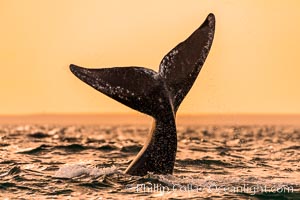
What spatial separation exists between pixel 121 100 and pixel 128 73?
467 millimetres

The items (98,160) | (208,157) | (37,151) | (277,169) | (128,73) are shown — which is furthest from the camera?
(37,151)

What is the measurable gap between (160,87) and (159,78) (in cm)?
18

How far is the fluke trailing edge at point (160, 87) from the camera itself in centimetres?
1182

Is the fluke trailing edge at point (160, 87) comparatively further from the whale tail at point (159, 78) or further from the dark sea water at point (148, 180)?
the dark sea water at point (148, 180)

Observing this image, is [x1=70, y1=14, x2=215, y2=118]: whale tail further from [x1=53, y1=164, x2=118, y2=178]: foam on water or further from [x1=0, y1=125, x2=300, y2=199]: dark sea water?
[x1=53, y1=164, x2=118, y2=178]: foam on water

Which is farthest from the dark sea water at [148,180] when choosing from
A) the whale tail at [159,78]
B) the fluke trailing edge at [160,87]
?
the whale tail at [159,78]

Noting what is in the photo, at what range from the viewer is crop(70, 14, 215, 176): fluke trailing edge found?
11.8 metres

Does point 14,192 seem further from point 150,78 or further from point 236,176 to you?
point 236,176

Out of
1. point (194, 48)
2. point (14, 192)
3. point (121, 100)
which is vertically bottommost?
point (14, 192)

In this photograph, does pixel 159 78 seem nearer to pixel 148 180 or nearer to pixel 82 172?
pixel 148 180

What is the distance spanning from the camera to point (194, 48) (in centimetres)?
1271

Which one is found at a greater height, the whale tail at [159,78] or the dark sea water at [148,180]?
the whale tail at [159,78]

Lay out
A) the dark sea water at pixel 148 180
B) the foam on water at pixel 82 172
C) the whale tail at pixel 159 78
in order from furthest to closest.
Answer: the foam on water at pixel 82 172, the dark sea water at pixel 148 180, the whale tail at pixel 159 78

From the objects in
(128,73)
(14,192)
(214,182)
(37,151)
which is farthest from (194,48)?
(37,151)
